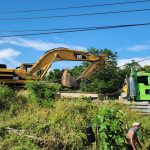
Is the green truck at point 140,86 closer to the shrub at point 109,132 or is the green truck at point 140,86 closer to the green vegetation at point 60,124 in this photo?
the green vegetation at point 60,124

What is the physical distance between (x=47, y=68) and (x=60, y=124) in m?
10.6

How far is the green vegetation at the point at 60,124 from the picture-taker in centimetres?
1454

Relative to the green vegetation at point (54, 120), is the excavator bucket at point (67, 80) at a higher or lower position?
higher

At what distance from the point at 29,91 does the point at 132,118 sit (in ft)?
20.1

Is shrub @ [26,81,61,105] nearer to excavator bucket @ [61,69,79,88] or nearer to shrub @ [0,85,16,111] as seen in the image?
shrub @ [0,85,16,111]

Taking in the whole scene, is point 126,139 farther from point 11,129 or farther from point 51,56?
point 51,56

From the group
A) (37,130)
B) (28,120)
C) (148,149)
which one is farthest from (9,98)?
(148,149)

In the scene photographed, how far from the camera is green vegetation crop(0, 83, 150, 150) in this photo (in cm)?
1454

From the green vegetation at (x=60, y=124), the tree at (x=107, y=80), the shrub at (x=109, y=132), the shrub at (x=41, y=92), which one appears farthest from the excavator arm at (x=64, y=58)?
the tree at (x=107, y=80)

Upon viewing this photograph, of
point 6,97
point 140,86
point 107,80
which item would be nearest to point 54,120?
point 6,97

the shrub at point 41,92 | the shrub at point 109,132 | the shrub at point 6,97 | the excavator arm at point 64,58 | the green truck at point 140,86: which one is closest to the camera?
the shrub at point 109,132

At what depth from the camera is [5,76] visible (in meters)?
26.7

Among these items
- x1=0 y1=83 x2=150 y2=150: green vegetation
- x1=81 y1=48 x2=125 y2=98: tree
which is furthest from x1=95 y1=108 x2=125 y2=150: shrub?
x1=81 y1=48 x2=125 y2=98: tree

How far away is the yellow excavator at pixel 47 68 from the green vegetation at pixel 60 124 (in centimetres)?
369
